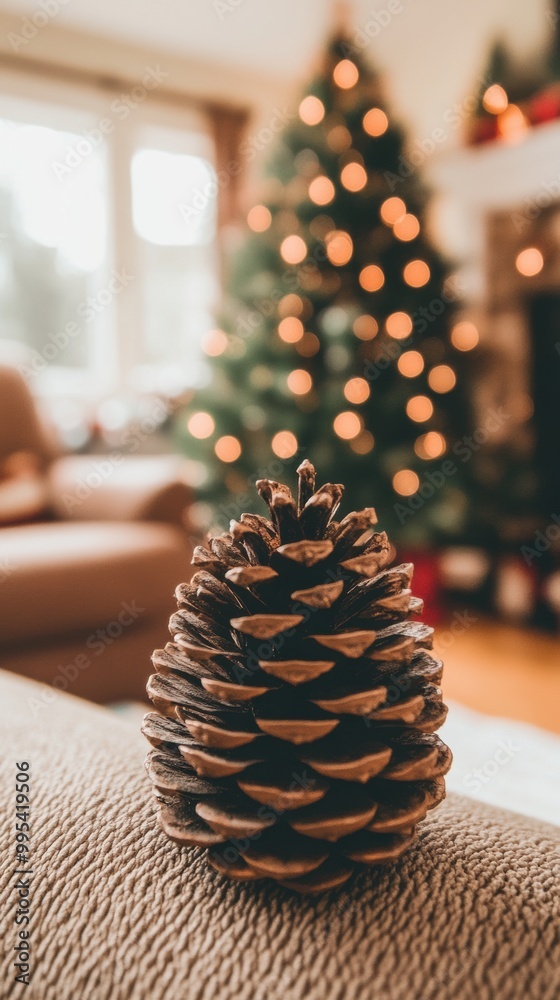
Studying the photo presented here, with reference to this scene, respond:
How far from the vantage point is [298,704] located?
409mm

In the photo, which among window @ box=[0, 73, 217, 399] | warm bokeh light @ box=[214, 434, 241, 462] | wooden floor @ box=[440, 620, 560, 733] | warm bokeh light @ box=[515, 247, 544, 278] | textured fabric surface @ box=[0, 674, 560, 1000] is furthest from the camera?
window @ box=[0, 73, 217, 399]

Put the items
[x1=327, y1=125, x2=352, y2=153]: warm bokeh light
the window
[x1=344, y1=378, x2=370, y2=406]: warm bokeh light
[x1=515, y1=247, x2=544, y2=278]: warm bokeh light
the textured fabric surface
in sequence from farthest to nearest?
the window, [x1=515, y1=247, x2=544, y2=278]: warm bokeh light, [x1=327, y1=125, x2=352, y2=153]: warm bokeh light, [x1=344, y1=378, x2=370, y2=406]: warm bokeh light, the textured fabric surface

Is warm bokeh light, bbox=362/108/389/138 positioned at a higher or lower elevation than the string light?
higher

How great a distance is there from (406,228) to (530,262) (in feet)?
1.95

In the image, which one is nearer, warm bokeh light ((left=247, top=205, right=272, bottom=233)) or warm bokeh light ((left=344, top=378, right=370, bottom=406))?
warm bokeh light ((left=344, top=378, right=370, bottom=406))

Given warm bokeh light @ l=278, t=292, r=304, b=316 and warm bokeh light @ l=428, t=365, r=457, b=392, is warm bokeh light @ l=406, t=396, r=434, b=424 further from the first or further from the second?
warm bokeh light @ l=278, t=292, r=304, b=316

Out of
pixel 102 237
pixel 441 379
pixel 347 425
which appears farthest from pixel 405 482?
pixel 102 237

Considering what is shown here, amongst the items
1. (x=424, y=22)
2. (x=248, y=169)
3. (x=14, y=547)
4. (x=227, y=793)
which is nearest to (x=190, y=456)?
(x=14, y=547)

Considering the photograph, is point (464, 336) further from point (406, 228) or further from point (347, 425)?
point (347, 425)

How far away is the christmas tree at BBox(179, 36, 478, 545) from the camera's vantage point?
2.71 metres

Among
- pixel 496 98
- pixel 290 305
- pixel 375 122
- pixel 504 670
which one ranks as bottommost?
pixel 504 670

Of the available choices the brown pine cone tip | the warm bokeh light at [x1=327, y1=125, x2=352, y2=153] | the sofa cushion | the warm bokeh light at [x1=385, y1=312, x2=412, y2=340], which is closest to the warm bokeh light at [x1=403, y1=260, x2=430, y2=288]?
the warm bokeh light at [x1=385, y1=312, x2=412, y2=340]

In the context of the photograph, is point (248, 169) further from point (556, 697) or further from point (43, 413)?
point (556, 697)

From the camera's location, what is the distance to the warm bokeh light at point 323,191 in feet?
9.09
